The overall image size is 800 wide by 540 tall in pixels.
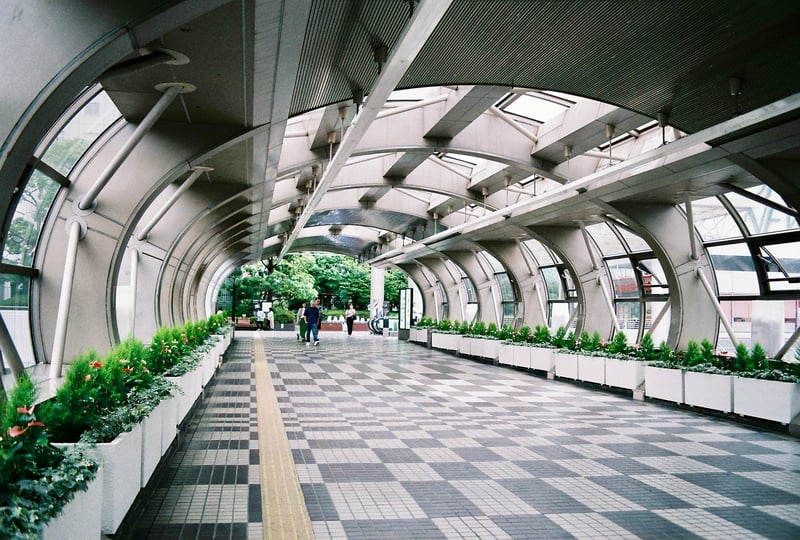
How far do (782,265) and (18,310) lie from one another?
44.3 feet

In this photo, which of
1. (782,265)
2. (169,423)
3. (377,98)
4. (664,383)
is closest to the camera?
(169,423)

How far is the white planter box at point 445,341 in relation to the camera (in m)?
24.8

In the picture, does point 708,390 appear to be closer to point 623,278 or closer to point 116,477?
point 116,477

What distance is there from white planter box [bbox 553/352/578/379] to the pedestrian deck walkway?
8.94 feet

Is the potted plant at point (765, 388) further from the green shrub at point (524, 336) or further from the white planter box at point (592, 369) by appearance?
the green shrub at point (524, 336)

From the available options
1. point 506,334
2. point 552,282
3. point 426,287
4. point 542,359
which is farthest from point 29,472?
point 426,287

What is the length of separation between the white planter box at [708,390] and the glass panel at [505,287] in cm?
1801

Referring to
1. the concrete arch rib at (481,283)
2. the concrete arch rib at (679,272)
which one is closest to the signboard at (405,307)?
the concrete arch rib at (481,283)

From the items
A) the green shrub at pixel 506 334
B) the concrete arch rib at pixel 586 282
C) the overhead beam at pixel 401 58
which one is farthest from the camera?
the green shrub at pixel 506 334

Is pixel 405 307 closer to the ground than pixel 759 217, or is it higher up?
closer to the ground

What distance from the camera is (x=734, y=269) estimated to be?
593 inches

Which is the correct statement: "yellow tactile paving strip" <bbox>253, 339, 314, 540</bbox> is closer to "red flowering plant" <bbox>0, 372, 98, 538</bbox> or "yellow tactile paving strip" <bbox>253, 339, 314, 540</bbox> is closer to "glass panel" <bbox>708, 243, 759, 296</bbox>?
"red flowering plant" <bbox>0, 372, 98, 538</bbox>

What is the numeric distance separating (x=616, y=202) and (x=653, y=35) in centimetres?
693

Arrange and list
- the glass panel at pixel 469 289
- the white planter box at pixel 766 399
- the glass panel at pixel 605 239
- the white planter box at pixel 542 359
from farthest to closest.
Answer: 1. the glass panel at pixel 469 289
2. the glass panel at pixel 605 239
3. the white planter box at pixel 542 359
4. the white planter box at pixel 766 399
